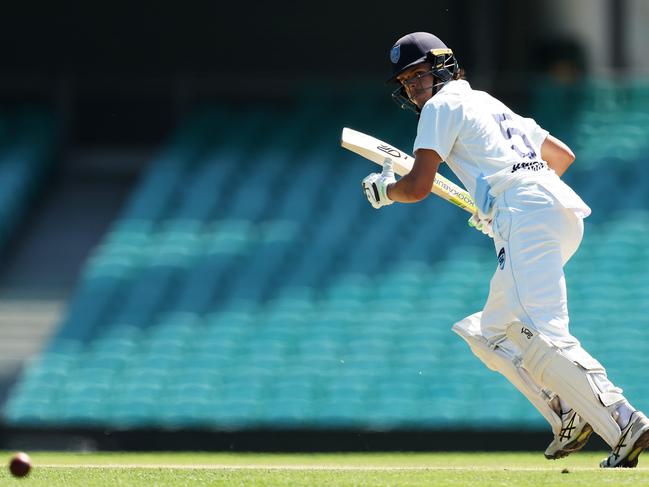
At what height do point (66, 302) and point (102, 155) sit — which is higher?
point (102, 155)

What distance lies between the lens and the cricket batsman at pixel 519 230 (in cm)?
492

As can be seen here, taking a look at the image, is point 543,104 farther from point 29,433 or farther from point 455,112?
point 455,112

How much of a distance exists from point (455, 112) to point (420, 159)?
21 cm

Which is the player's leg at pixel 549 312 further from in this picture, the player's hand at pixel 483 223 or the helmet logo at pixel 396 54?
the helmet logo at pixel 396 54

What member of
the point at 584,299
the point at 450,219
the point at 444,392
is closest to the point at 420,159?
the point at 444,392

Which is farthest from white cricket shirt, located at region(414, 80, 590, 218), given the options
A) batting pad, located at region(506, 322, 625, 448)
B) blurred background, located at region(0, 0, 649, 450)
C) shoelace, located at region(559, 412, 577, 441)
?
blurred background, located at region(0, 0, 649, 450)

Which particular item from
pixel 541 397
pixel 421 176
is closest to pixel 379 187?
pixel 421 176

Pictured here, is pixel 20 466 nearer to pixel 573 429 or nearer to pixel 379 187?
pixel 379 187

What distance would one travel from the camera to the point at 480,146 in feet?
16.6

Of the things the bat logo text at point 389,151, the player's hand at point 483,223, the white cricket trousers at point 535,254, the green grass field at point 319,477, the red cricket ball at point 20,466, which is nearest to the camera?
the green grass field at point 319,477

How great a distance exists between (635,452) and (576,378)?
1.04 ft

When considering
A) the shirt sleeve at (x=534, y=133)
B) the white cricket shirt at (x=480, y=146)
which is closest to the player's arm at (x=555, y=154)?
the shirt sleeve at (x=534, y=133)

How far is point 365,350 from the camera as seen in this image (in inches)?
362

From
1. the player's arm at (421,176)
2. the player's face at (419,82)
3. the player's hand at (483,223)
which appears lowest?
the player's hand at (483,223)
